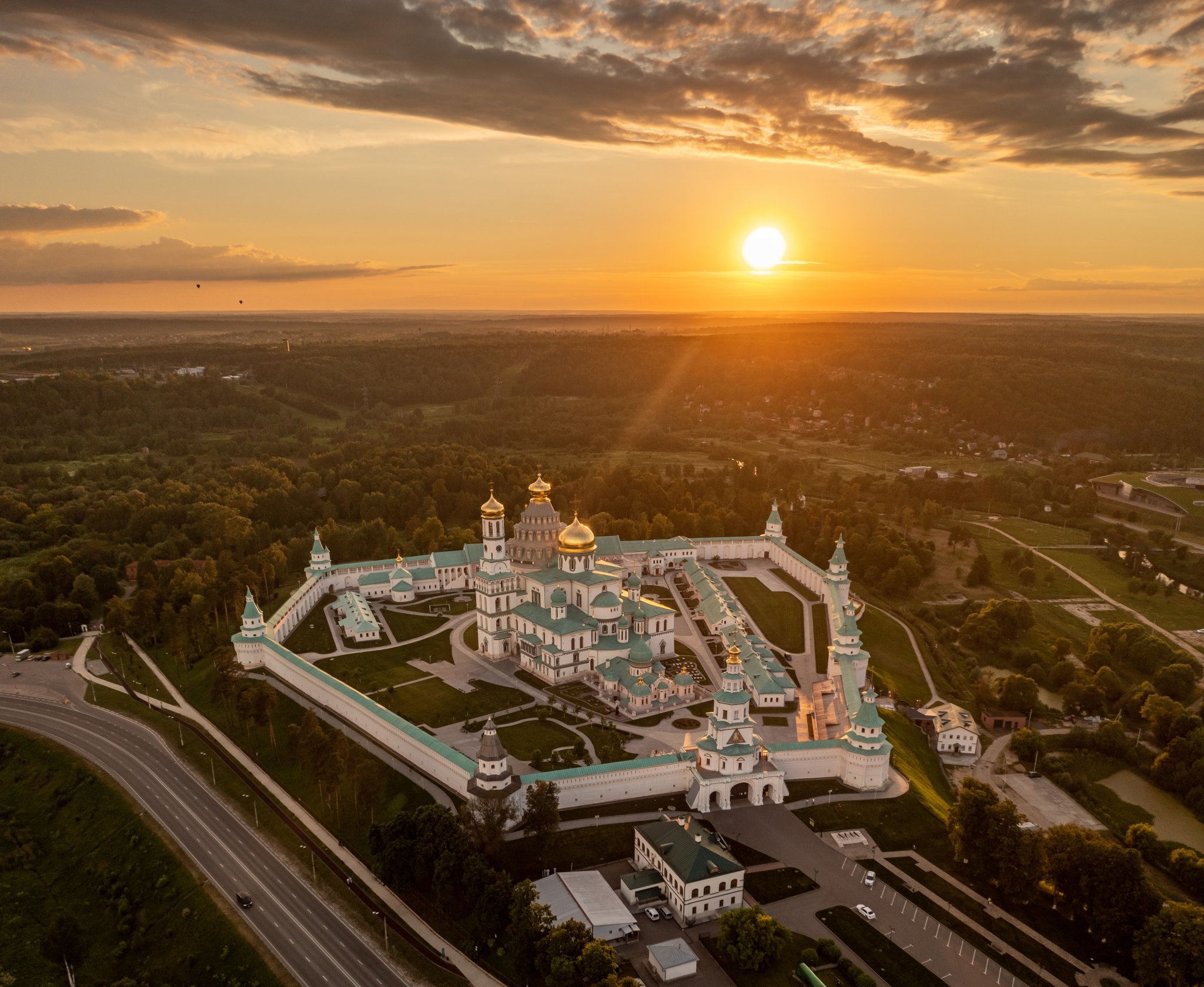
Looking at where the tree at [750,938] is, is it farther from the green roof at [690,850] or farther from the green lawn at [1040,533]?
the green lawn at [1040,533]

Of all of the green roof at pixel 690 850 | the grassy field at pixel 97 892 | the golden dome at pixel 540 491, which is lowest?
the grassy field at pixel 97 892

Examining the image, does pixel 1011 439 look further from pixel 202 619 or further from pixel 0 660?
pixel 0 660

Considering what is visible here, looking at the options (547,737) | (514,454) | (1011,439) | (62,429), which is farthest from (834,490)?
(62,429)

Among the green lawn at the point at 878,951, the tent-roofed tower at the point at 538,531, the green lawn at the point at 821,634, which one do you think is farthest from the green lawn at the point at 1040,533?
the green lawn at the point at 878,951

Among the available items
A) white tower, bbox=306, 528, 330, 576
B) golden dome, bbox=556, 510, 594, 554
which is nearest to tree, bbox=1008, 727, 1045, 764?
golden dome, bbox=556, 510, 594, 554

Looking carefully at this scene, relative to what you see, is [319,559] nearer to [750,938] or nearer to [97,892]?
[97,892]

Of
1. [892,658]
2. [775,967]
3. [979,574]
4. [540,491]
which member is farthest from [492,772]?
[979,574]
